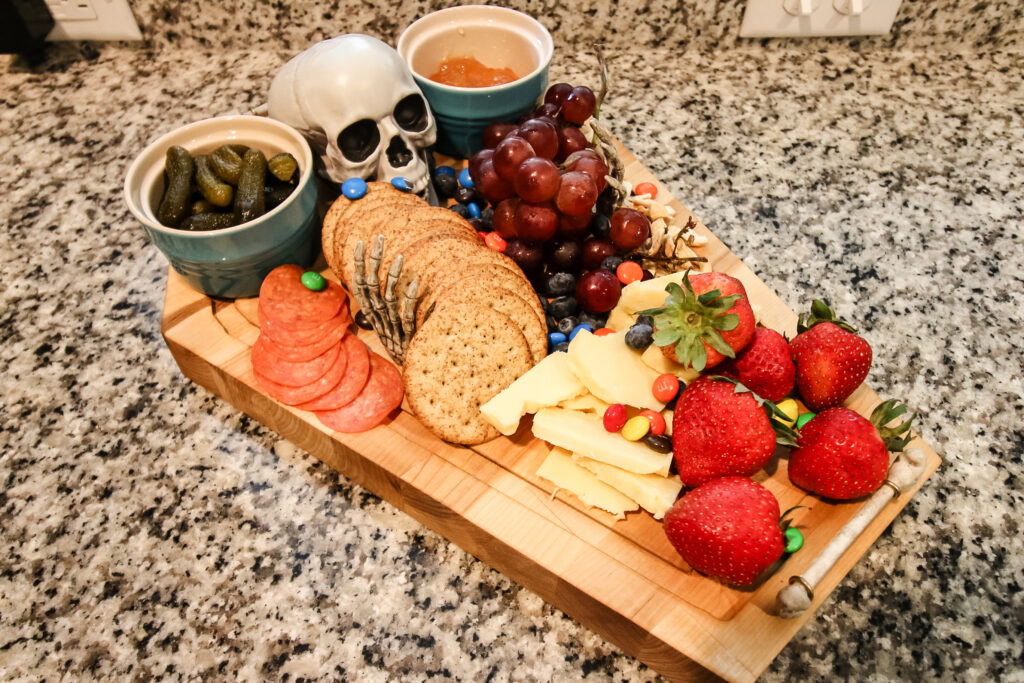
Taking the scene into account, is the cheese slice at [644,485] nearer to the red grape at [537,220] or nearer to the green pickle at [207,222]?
the red grape at [537,220]

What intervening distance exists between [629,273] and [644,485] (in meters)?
0.34

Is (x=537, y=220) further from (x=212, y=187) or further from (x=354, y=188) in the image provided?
(x=212, y=187)

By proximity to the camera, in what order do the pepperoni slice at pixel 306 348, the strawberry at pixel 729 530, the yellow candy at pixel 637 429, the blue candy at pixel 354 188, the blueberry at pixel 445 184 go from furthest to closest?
1. the blueberry at pixel 445 184
2. the blue candy at pixel 354 188
3. the pepperoni slice at pixel 306 348
4. the yellow candy at pixel 637 429
5. the strawberry at pixel 729 530

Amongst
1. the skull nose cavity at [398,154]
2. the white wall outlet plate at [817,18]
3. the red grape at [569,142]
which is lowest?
the skull nose cavity at [398,154]

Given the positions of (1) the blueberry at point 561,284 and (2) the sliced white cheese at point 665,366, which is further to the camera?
(1) the blueberry at point 561,284

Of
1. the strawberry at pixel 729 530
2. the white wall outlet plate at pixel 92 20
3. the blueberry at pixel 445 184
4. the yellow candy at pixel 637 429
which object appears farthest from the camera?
the white wall outlet plate at pixel 92 20

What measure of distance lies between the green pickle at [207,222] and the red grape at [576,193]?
0.48 metres

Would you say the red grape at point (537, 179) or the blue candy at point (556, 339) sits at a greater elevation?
the red grape at point (537, 179)

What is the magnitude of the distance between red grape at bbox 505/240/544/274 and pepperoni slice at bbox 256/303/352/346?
0.28 meters

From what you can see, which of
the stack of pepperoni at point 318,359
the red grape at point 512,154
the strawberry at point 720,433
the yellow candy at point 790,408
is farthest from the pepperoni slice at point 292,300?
the yellow candy at point 790,408

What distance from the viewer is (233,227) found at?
3.31ft

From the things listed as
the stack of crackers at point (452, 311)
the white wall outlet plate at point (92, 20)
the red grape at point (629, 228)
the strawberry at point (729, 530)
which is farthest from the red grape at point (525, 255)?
the white wall outlet plate at point (92, 20)

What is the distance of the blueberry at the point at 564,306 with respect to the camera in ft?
3.59

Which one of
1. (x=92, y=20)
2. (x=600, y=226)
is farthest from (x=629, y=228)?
(x=92, y=20)
